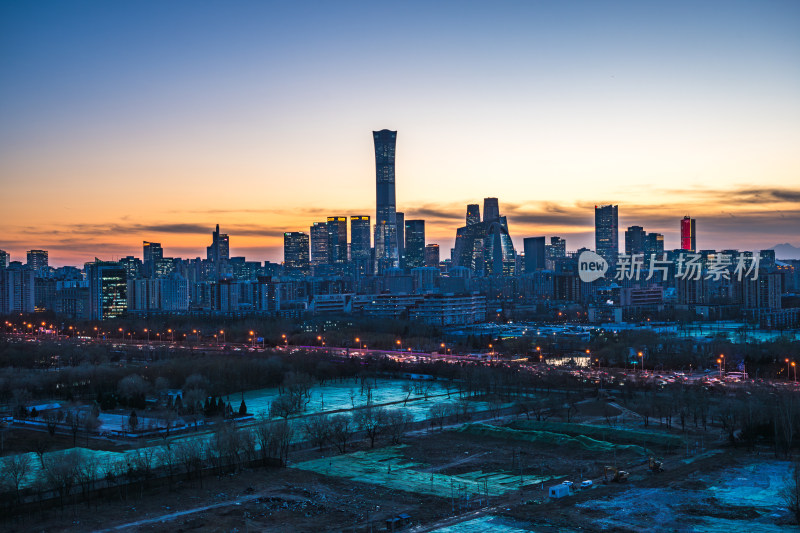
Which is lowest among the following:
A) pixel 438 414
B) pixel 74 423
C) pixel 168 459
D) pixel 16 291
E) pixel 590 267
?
pixel 438 414

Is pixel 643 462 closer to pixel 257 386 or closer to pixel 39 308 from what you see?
pixel 257 386

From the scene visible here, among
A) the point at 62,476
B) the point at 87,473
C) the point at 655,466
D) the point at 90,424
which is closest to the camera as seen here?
the point at 62,476

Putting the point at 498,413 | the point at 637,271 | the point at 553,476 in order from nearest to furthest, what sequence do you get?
the point at 553,476
the point at 498,413
the point at 637,271

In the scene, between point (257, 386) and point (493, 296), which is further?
point (493, 296)

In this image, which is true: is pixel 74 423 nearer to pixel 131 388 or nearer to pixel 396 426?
pixel 131 388

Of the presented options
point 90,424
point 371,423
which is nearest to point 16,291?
point 90,424

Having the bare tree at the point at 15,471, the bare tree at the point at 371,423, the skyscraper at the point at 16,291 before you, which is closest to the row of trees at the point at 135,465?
the bare tree at the point at 15,471

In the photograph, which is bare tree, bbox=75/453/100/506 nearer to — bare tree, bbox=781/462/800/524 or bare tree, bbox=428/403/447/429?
bare tree, bbox=428/403/447/429

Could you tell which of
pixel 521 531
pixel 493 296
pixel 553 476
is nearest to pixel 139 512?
pixel 521 531

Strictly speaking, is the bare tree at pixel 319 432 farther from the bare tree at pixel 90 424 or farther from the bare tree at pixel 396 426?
the bare tree at pixel 90 424
